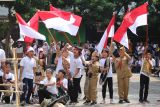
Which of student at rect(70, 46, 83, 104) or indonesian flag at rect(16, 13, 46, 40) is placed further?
student at rect(70, 46, 83, 104)

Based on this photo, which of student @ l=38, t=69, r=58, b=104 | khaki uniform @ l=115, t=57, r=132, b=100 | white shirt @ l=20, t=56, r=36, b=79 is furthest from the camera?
khaki uniform @ l=115, t=57, r=132, b=100

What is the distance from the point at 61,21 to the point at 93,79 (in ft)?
7.26

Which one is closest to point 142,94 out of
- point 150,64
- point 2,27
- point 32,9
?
point 150,64

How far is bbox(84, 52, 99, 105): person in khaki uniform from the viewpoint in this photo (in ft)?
51.4

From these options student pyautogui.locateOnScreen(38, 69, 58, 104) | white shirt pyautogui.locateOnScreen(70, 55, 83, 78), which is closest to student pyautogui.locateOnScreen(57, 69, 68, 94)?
student pyautogui.locateOnScreen(38, 69, 58, 104)

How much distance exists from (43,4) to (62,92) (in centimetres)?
1814

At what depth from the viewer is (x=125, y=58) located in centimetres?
1596

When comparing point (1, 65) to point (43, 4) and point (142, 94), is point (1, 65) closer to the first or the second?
point (142, 94)

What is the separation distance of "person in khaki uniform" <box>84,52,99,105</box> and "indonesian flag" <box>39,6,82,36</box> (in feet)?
3.97

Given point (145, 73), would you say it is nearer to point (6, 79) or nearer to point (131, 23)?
point (131, 23)

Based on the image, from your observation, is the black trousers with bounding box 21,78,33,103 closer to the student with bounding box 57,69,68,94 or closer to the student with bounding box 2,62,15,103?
the student with bounding box 2,62,15,103

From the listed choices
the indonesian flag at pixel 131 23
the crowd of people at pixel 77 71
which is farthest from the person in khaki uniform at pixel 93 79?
the indonesian flag at pixel 131 23

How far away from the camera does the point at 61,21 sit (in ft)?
48.8

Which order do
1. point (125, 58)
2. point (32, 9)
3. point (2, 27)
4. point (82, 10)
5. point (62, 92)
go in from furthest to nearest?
point (82, 10) < point (2, 27) < point (32, 9) < point (125, 58) < point (62, 92)
